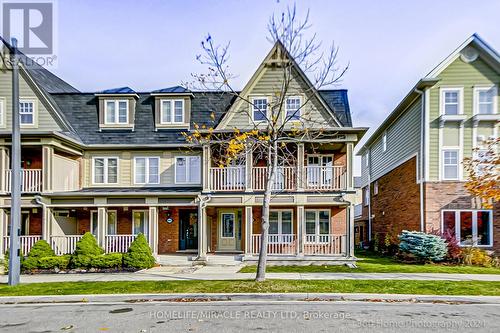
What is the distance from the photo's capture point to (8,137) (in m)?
18.0

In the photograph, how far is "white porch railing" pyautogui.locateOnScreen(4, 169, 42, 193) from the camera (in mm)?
18156

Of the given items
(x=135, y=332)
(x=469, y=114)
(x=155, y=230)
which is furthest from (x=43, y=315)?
(x=469, y=114)

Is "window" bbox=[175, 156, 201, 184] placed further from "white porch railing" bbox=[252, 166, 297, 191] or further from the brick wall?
the brick wall

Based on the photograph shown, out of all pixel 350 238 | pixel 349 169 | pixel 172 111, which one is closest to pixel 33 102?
pixel 172 111

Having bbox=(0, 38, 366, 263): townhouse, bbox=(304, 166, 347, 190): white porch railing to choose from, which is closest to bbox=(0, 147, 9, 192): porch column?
bbox=(0, 38, 366, 263): townhouse

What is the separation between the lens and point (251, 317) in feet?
27.2

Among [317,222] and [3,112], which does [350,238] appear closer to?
[317,222]

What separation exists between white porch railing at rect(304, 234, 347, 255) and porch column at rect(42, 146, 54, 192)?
40.5ft

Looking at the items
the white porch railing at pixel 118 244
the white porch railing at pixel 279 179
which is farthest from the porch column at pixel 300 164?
the white porch railing at pixel 118 244

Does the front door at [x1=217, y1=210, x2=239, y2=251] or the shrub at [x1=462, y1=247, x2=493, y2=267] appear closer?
the shrub at [x1=462, y1=247, x2=493, y2=267]

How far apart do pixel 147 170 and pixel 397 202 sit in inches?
561

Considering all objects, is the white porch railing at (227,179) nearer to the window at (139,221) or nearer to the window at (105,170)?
the window at (139,221)

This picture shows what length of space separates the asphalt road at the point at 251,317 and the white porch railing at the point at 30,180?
31.0 ft

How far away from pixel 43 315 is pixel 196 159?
42.0 ft
